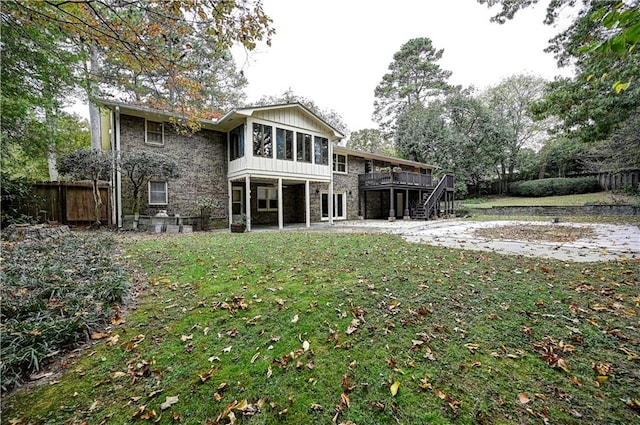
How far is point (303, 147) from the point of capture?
14.1 meters

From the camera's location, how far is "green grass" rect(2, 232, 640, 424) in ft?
6.48

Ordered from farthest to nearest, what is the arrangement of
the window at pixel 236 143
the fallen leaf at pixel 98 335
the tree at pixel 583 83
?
the window at pixel 236 143 → the tree at pixel 583 83 → the fallen leaf at pixel 98 335

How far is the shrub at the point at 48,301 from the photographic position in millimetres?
2424

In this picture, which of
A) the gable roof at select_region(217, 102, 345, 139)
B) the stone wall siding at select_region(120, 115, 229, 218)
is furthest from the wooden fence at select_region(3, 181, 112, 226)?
the gable roof at select_region(217, 102, 345, 139)

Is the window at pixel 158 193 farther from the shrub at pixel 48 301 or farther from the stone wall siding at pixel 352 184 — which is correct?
the stone wall siding at pixel 352 184

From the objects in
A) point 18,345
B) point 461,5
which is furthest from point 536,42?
point 18,345

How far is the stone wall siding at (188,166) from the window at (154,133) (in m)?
Result: 0.13

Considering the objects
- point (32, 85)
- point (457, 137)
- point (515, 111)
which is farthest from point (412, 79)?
point (32, 85)

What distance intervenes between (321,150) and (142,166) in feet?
27.3

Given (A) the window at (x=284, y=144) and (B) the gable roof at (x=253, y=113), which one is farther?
(A) the window at (x=284, y=144)

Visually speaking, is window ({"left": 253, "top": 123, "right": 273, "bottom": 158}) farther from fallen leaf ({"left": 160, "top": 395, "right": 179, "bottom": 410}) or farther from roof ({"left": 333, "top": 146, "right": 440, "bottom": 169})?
fallen leaf ({"left": 160, "top": 395, "right": 179, "bottom": 410})

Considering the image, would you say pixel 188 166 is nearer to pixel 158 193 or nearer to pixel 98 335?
pixel 158 193

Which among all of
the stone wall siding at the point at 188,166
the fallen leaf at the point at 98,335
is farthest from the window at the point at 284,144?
the fallen leaf at the point at 98,335

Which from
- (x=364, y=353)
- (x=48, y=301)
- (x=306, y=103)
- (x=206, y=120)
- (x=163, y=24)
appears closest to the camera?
(x=364, y=353)
